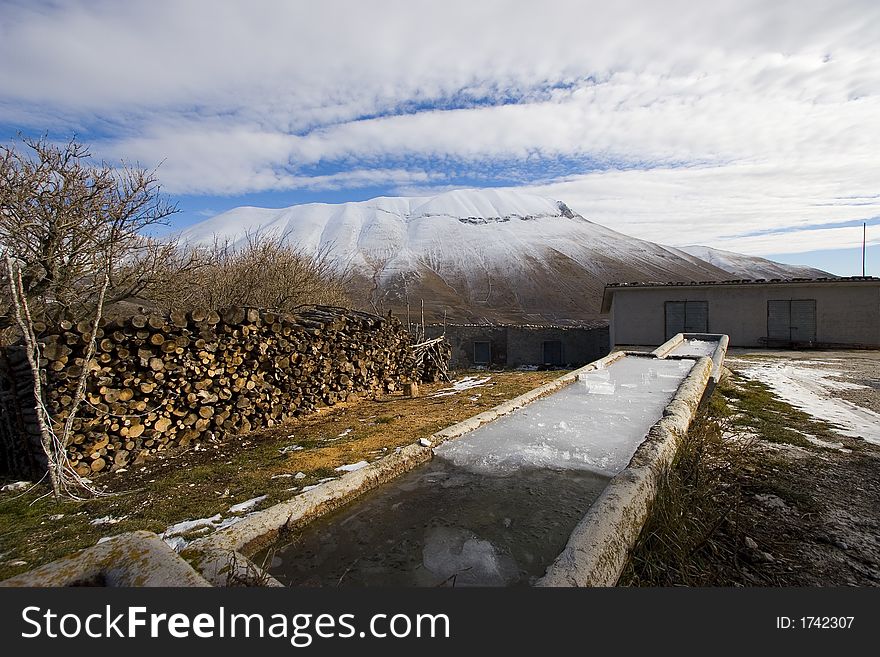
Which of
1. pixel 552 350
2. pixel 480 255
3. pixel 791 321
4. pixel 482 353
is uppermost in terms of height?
pixel 480 255

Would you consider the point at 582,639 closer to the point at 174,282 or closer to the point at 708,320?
the point at 174,282

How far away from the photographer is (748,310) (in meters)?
18.3

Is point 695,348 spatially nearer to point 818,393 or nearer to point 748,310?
point 818,393

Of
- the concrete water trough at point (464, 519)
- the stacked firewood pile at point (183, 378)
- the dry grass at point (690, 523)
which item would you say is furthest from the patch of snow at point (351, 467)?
the dry grass at point (690, 523)

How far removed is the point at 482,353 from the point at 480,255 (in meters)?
75.2

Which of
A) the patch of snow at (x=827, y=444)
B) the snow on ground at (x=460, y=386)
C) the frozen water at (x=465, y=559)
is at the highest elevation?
the frozen water at (x=465, y=559)

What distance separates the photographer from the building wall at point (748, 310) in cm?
→ 1710

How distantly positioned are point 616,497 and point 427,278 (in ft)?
254

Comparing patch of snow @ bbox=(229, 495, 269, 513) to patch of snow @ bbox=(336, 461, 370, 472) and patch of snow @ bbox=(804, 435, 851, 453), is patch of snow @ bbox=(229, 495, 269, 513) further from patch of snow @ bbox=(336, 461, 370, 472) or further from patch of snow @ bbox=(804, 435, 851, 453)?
patch of snow @ bbox=(804, 435, 851, 453)

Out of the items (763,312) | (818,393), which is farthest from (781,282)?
(818,393)

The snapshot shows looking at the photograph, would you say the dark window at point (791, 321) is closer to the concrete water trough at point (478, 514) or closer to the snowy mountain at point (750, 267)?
the concrete water trough at point (478, 514)

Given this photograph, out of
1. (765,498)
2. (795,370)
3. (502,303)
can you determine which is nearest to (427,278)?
(502,303)

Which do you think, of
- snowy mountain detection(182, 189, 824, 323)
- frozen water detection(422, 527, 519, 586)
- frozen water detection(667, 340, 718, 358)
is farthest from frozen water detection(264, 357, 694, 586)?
snowy mountain detection(182, 189, 824, 323)

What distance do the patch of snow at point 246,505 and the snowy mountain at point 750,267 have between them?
116 meters
